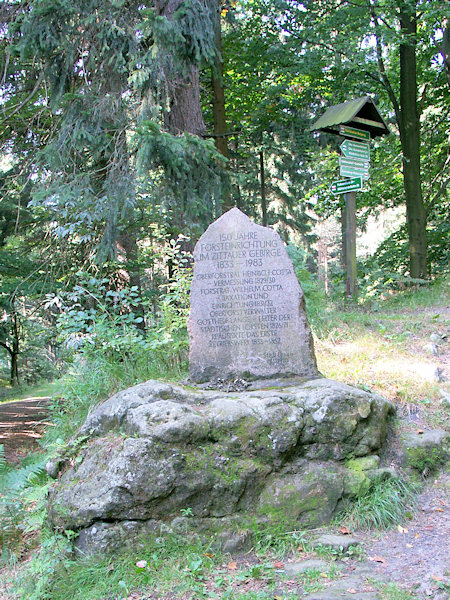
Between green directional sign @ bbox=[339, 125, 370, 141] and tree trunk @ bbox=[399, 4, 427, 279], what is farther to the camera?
tree trunk @ bbox=[399, 4, 427, 279]

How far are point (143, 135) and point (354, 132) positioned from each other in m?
4.01

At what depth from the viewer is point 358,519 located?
3.96 meters

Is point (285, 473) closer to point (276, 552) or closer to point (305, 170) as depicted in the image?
point (276, 552)

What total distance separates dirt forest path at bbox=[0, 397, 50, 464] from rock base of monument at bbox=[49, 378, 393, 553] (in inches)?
102

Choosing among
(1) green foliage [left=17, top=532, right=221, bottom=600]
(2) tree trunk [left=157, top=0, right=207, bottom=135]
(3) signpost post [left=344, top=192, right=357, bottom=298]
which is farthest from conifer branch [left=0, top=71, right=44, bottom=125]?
(1) green foliage [left=17, top=532, right=221, bottom=600]

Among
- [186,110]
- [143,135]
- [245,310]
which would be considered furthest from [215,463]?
[186,110]

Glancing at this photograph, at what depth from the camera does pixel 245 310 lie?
5.08 metres

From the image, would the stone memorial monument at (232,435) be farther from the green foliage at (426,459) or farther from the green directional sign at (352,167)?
the green directional sign at (352,167)

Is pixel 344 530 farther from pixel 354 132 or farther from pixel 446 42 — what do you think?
pixel 446 42

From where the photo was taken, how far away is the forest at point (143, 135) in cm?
697

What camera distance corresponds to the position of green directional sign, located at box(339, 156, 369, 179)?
8.50 metres

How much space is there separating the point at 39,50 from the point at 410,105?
789cm

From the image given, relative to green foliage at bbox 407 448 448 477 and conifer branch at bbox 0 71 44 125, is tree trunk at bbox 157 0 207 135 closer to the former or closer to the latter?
conifer branch at bbox 0 71 44 125

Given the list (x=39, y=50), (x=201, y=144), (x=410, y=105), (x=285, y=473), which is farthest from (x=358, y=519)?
(x=410, y=105)
